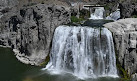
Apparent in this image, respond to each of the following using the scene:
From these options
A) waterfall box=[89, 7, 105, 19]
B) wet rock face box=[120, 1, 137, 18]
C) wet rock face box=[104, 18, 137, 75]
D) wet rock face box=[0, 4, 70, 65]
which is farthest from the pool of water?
waterfall box=[89, 7, 105, 19]

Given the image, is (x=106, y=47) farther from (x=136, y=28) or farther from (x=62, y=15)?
(x=62, y=15)

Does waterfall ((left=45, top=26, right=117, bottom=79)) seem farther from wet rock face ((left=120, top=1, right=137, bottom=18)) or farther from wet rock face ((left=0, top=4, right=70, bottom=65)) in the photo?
wet rock face ((left=120, top=1, right=137, bottom=18))

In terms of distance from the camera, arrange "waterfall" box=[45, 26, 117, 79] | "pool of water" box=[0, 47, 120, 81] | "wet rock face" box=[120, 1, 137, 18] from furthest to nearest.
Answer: "wet rock face" box=[120, 1, 137, 18] < "waterfall" box=[45, 26, 117, 79] < "pool of water" box=[0, 47, 120, 81]

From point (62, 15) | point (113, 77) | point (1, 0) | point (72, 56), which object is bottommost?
point (113, 77)

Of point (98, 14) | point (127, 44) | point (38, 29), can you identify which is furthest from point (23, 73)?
point (98, 14)

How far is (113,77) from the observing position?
16734mm

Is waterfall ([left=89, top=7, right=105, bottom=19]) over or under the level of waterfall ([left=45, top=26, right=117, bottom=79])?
over

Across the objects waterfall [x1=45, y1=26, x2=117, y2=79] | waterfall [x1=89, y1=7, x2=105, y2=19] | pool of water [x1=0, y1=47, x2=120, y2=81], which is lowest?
pool of water [x1=0, y1=47, x2=120, y2=81]

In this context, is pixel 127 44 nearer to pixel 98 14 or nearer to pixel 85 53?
pixel 85 53

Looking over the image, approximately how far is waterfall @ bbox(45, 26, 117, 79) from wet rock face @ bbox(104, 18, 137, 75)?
62 centimetres

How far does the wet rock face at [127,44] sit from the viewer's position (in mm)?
16094

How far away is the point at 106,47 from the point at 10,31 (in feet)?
45.8

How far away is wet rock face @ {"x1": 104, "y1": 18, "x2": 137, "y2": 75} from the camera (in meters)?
16.1

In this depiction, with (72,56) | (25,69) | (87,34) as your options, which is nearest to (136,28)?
(87,34)
